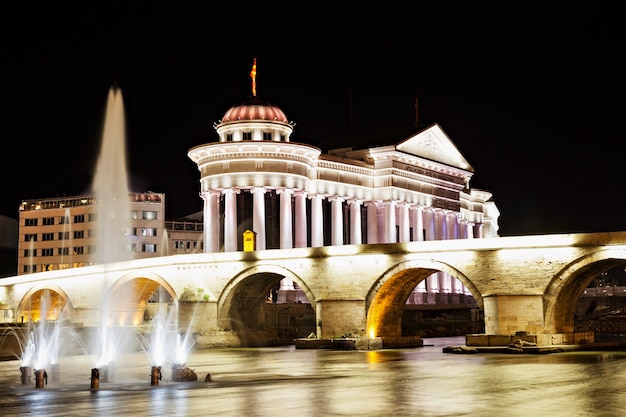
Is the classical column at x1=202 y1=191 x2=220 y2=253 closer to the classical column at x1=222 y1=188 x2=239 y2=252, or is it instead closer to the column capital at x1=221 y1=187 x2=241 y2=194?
the classical column at x1=222 y1=188 x2=239 y2=252

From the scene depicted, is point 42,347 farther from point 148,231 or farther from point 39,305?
point 148,231

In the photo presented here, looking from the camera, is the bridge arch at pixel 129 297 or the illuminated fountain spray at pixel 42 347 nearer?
the illuminated fountain spray at pixel 42 347

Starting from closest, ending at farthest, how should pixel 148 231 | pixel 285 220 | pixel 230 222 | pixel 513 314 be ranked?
pixel 513 314, pixel 230 222, pixel 285 220, pixel 148 231

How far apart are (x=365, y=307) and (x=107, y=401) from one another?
24.3 meters

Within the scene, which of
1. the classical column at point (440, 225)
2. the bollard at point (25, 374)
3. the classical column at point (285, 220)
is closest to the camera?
the bollard at point (25, 374)

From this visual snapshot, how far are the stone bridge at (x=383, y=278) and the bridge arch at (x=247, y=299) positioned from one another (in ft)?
0.20

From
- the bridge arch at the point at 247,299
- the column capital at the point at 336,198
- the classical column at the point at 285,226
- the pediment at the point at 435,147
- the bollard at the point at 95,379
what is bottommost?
the bollard at the point at 95,379

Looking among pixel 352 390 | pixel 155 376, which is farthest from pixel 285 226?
pixel 352 390

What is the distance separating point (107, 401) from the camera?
2039 centimetres

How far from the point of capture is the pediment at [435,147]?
7038 centimetres

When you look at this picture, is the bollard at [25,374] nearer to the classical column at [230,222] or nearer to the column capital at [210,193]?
the classical column at [230,222]

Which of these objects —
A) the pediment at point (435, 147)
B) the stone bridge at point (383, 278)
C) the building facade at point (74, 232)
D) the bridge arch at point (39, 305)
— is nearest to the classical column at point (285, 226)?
the stone bridge at point (383, 278)

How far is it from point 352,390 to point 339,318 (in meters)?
22.4

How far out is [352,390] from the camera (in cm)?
2214
